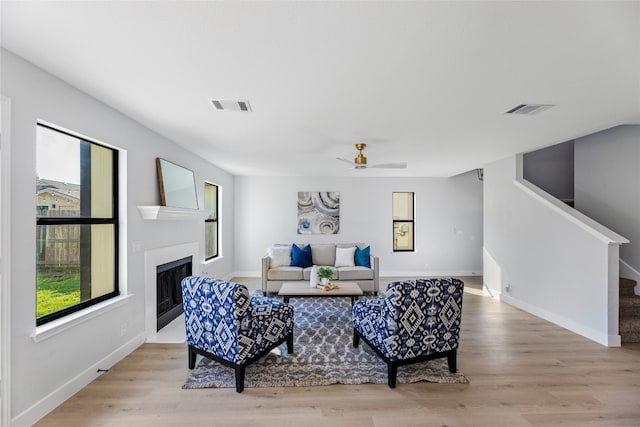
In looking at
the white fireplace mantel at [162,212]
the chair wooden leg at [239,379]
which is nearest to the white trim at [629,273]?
the chair wooden leg at [239,379]

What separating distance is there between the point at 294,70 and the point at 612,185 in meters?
4.78

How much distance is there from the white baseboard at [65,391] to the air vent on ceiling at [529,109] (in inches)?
170

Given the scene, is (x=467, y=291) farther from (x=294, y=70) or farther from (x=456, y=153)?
(x=294, y=70)

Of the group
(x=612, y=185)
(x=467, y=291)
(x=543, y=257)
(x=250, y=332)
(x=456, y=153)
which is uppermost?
(x=456, y=153)

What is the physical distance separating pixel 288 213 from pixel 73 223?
4.73m

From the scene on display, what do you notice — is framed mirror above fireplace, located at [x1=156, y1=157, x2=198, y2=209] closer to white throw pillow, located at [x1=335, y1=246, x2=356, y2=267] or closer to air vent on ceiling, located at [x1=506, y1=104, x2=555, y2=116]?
white throw pillow, located at [x1=335, y1=246, x2=356, y2=267]

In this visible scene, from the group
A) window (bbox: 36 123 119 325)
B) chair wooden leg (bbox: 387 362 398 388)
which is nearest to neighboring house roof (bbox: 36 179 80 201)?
window (bbox: 36 123 119 325)

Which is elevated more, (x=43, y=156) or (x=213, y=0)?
(x=213, y=0)

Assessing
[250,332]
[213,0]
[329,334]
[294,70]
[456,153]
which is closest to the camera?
[213,0]

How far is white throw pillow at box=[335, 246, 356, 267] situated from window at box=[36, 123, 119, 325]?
3.91m

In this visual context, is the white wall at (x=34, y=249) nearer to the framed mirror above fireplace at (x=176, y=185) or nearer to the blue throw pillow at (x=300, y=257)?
the framed mirror above fireplace at (x=176, y=185)

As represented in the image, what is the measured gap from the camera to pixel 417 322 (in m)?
2.56

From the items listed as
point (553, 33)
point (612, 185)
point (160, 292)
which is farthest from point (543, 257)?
point (160, 292)

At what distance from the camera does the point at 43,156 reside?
227cm
